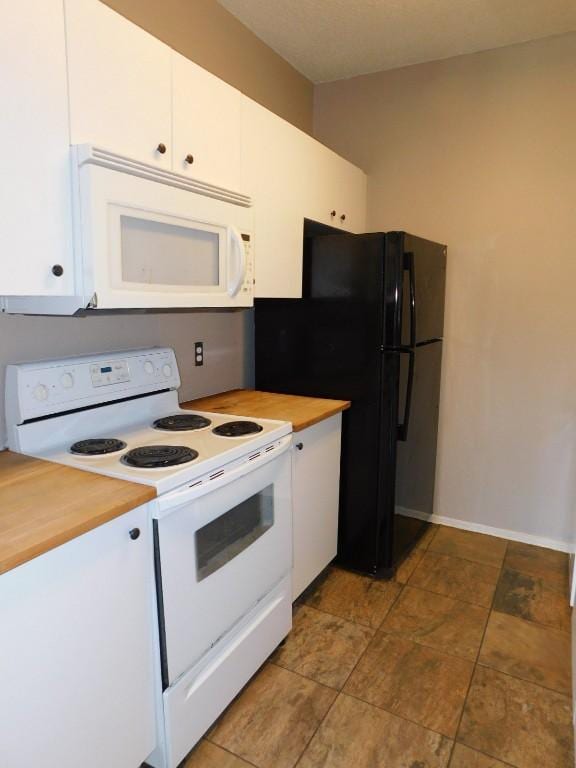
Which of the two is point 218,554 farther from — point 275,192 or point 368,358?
point 275,192

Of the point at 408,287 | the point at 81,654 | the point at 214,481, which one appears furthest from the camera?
the point at 408,287

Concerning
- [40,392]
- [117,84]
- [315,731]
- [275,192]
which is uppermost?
[117,84]

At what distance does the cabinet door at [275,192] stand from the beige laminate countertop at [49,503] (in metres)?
1.08

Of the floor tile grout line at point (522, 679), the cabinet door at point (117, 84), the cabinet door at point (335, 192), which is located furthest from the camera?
the cabinet door at point (335, 192)

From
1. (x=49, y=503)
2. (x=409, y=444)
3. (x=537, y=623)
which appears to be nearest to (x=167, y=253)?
(x=49, y=503)

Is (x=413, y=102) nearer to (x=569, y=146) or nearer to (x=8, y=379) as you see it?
(x=569, y=146)

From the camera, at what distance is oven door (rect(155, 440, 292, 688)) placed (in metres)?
1.40

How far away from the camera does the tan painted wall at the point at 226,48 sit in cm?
202

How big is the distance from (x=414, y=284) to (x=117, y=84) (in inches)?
56.0

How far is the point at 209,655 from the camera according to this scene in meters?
1.57

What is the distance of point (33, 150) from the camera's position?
1.27 meters

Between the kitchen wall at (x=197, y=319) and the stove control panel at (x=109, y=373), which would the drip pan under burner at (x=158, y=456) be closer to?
the stove control panel at (x=109, y=373)

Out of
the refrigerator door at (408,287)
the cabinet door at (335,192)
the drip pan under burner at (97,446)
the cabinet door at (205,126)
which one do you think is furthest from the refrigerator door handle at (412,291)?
the drip pan under burner at (97,446)

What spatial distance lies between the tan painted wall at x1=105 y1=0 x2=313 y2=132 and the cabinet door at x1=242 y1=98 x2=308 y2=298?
0.45 metres
